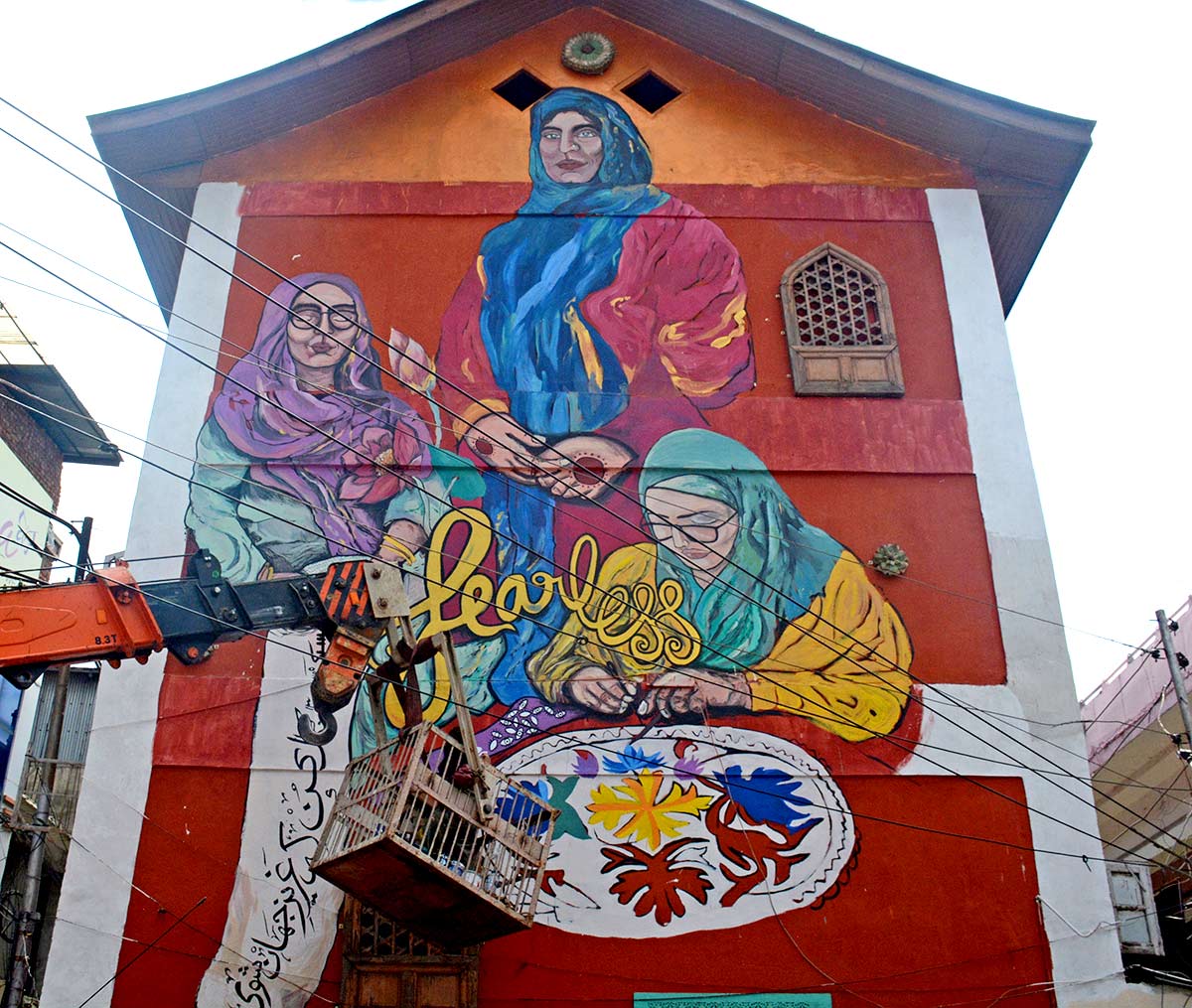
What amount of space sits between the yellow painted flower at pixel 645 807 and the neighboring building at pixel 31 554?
325 inches

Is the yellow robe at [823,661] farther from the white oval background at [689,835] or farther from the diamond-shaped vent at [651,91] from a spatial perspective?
the diamond-shaped vent at [651,91]

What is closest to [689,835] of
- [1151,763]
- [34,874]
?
[34,874]

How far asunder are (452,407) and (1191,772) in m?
10.2

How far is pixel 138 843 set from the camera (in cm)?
1093

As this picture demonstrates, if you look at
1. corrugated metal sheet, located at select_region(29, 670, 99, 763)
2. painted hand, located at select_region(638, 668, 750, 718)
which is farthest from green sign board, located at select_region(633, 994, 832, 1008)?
corrugated metal sheet, located at select_region(29, 670, 99, 763)

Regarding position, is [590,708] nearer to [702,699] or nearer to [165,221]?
[702,699]

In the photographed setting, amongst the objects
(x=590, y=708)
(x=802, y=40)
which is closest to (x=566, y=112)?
(x=802, y=40)

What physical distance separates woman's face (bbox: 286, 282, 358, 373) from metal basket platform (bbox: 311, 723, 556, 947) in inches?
222

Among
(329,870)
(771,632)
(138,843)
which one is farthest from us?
(771,632)

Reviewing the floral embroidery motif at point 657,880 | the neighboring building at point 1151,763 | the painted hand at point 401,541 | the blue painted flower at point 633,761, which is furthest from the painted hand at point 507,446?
the neighboring building at point 1151,763

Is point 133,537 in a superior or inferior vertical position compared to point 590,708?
superior

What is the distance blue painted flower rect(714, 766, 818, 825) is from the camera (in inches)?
436

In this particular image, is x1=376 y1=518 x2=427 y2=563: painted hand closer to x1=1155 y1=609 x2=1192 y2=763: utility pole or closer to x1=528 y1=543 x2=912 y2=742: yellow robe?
x1=528 y1=543 x2=912 y2=742: yellow robe

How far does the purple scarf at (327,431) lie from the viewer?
41.0ft
